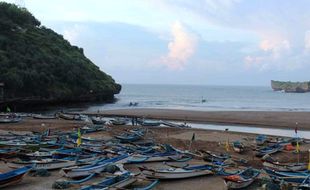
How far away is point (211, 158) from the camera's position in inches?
987

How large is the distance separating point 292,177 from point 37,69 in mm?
73844

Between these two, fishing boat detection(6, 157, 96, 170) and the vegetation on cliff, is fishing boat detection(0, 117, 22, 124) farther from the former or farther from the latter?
the vegetation on cliff

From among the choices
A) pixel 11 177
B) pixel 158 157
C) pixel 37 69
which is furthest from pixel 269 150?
pixel 37 69

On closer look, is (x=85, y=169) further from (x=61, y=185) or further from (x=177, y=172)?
(x=177, y=172)

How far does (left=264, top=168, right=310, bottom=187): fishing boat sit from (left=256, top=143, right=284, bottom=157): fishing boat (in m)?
8.66

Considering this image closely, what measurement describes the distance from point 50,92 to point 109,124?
4140cm

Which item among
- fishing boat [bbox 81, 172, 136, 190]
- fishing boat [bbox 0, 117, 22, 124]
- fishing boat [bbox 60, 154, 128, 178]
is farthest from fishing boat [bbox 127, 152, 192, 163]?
fishing boat [bbox 0, 117, 22, 124]

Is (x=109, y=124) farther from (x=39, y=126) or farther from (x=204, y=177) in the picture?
(x=204, y=177)

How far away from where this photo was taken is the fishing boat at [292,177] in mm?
18453

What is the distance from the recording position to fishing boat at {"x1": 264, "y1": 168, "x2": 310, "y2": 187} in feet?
60.5

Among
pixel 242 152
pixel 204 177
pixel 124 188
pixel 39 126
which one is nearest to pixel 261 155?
pixel 242 152

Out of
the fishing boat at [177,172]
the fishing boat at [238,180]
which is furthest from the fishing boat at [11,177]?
the fishing boat at [238,180]

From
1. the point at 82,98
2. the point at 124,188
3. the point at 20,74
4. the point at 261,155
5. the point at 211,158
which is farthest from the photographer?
the point at 82,98

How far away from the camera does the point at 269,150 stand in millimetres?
29969
